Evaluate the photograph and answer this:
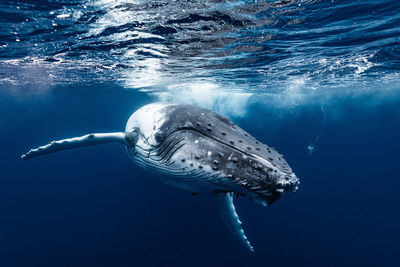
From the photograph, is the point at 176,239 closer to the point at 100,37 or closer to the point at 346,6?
the point at 100,37

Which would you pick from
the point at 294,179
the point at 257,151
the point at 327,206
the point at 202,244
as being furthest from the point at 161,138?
the point at 327,206

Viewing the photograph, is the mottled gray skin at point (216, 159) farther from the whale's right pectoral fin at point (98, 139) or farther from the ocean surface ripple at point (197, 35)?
the ocean surface ripple at point (197, 35)

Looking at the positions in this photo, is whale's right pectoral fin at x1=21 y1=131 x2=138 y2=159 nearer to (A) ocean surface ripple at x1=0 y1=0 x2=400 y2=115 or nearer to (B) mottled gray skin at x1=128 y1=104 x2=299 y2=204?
(B) mottled gray skin at x1=128 y1=104 x2=299 y2=204

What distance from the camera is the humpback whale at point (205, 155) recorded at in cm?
283

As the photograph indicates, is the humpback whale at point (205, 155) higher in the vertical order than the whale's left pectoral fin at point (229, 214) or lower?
higher

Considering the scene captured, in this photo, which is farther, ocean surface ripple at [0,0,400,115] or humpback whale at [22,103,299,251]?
ocean surface ripple at [0,0,400,115]

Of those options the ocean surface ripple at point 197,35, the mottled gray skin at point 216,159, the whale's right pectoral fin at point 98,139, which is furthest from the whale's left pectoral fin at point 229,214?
the ocean surface ripple at point 197,35

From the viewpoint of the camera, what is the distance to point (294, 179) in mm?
2867

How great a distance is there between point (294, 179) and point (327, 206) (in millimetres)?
45671

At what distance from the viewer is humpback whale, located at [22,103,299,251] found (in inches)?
112

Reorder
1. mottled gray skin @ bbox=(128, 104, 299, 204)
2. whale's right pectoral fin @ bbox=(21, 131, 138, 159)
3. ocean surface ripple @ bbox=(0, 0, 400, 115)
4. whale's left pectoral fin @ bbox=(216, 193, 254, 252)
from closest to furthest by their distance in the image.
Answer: mottled gray skin @ bbox=(128, 104, 299, 204)
whale's right pectoral fin @ bbox=(21, 131, 138, 159)
whale's left pectoral fin @ bbox=(216, 193, 254, 252)
ocean surface ripple @ bbox=(0, 0, 400, 115)

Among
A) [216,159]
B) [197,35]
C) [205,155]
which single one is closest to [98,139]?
[205,155]

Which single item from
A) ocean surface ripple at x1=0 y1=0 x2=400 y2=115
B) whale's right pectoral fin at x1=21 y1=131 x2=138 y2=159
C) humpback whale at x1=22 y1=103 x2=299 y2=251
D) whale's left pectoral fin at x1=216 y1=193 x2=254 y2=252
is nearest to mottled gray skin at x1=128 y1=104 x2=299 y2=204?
humpback whale at x1=22 y1=103 x2=299 y2=251

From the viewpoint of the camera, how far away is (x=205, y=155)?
314 cm
